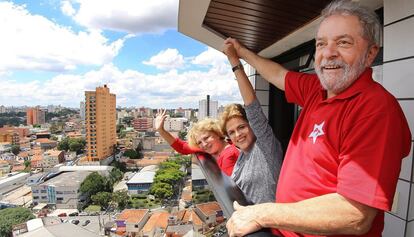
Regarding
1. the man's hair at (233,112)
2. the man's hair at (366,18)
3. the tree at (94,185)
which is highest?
the man's hair at (366,18)

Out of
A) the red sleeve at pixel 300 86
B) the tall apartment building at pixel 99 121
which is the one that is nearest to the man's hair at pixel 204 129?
the red sleeve at pixel 300 86

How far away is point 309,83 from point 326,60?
0.24 meters

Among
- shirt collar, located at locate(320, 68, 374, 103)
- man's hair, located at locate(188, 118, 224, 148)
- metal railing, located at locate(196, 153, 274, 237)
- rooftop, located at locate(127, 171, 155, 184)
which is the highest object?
shirt collar, located at locate(320, 68, 374, 103)

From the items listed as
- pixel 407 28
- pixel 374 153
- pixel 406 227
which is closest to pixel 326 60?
pixel 374 153

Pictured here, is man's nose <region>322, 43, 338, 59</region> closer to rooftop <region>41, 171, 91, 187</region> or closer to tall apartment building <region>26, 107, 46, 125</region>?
rooftop <region>41, 171, 91, 187</region>

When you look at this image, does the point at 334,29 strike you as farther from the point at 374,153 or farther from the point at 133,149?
the point at 133,149

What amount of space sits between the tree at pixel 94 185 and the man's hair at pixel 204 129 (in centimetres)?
3114

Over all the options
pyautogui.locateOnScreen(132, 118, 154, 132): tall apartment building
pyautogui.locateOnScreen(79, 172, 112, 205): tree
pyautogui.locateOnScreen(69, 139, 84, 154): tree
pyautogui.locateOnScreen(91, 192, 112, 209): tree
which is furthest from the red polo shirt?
pyautogui.locateOnScreen(69, 139, 84, 154): tree

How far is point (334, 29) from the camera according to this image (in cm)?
71

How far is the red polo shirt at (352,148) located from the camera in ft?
1.72

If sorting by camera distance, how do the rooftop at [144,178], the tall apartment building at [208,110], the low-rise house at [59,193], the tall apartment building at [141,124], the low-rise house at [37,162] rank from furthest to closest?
the tall apartment building at [141,124] < the low-rise house at [37,162] < the low-rise house at [59,193] < the rooftop at [144,178] < the tall apartment building at [208,110]

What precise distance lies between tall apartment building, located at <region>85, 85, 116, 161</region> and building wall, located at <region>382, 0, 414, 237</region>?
3950 centimetres

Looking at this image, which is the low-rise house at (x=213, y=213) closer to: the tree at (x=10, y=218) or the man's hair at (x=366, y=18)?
the man's hair at (x=366, y=18)

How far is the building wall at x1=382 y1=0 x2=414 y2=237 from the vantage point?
1103 mm
